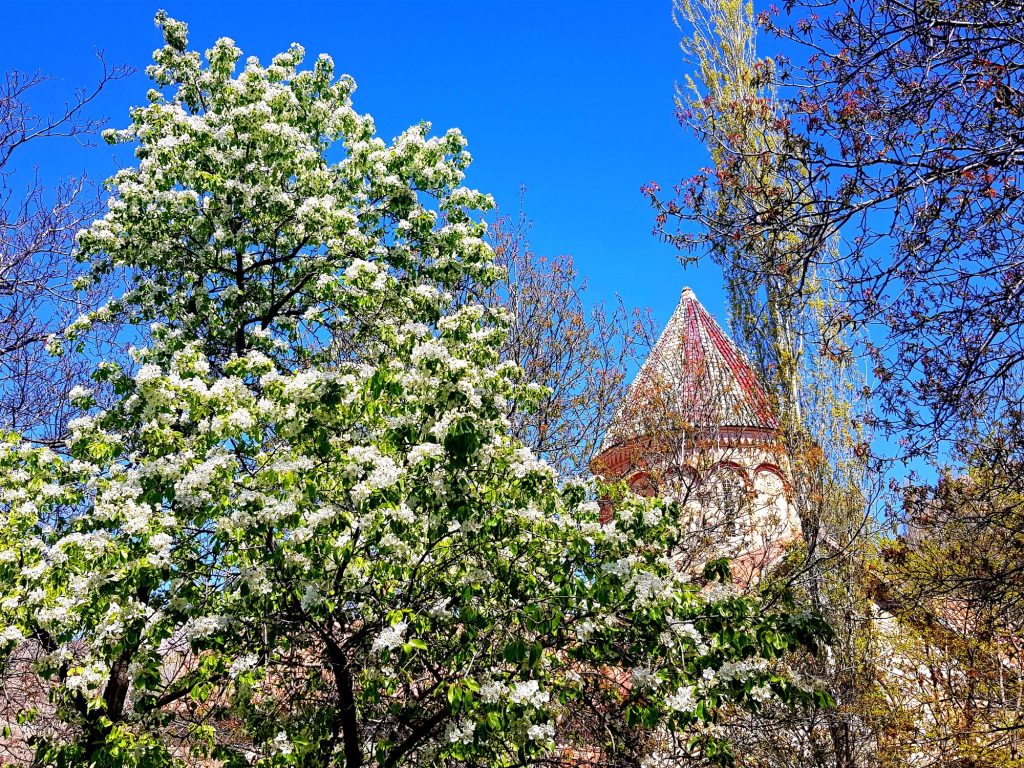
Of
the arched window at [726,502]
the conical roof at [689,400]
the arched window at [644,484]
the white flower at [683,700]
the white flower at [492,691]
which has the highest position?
the conical roof at [689,400]

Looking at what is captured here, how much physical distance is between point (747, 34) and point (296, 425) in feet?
36.1

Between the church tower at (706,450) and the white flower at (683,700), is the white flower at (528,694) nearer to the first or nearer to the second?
the white flower at (683,700)

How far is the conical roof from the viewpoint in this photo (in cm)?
1557

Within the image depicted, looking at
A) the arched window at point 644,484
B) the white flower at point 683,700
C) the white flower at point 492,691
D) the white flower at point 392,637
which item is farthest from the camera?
the arched window at point 644,484

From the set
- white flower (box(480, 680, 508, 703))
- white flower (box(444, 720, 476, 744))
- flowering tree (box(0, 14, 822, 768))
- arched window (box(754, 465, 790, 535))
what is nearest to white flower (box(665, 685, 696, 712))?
flowering tree (box(0, 14, 822, 768))

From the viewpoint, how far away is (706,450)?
51.2ft

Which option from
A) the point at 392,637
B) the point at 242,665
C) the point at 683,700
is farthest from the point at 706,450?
the point at 242,665

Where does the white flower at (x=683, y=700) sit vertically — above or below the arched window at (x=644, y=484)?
below

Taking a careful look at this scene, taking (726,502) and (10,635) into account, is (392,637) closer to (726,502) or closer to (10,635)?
(10,635)

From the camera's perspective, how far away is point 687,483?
1544cm

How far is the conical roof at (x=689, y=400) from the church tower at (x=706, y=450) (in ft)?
0.06

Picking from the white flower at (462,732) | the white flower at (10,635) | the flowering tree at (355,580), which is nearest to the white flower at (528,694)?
the flowering tree at (355,580)

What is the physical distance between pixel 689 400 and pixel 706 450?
1.14 m

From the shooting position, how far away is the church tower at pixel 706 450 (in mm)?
14945
